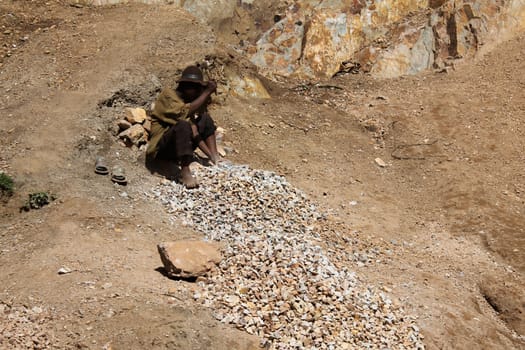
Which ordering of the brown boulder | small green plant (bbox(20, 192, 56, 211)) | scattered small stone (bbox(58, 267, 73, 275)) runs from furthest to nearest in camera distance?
the brown boulder → small green plant (bbox(20, 192, 56, 211)) → scattered small stone (bbox(58, 267, 73, 275))

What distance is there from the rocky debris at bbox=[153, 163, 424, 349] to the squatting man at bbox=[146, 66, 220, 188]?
0.38 meters

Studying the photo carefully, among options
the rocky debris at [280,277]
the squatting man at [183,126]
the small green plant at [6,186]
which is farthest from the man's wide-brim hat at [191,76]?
the small green plant at [6,186]

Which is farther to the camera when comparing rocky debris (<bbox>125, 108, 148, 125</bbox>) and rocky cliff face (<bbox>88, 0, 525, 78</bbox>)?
rocky cliff face (<bbox>88, 0, 525, 78</bbox>)

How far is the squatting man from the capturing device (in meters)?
6.83

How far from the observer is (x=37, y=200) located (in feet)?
19.9

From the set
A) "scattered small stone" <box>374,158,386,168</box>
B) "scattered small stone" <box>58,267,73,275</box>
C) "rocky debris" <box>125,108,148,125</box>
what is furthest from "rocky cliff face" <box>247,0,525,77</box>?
"scattered small stone" <box>58,267,73,275</box>

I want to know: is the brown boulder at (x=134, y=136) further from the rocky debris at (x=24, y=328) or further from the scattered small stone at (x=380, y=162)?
the scattered small stone at (x=380, y=162)

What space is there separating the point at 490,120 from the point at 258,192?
4341mm

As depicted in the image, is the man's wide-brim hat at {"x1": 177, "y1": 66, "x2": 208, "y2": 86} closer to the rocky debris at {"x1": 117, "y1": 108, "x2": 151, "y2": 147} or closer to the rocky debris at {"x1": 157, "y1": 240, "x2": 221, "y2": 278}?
the rocky debris at {"x1": 117, "y1": 108, "x2": 151, "y2": 147}

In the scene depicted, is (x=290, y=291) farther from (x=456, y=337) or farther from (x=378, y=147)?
(x=378, y=147)

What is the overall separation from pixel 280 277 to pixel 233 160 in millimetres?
2918

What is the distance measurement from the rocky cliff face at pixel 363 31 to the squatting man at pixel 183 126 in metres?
3.66

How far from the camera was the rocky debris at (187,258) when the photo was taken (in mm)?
5305

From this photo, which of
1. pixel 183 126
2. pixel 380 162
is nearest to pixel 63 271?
pixel 183 126
